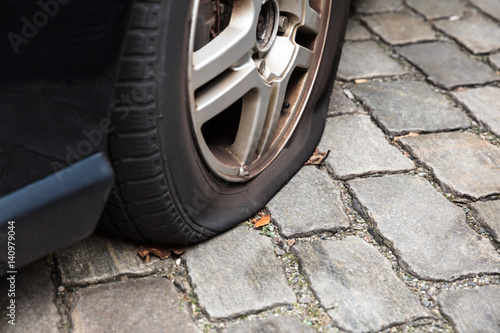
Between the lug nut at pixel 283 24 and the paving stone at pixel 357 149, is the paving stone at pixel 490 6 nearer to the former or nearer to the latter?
the paving stone at pixel 357 149

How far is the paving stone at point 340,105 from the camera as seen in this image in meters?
2.72

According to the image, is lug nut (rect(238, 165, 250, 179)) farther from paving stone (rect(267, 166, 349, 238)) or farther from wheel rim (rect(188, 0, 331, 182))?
paving stone (rect(267, 166, 349, 238))

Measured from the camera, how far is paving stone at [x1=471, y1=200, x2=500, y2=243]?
210 centimetres

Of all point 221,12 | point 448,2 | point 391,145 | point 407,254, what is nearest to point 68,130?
point 221,12

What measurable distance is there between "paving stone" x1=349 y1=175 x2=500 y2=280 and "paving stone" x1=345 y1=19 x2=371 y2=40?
1251mm

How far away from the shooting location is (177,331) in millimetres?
1644

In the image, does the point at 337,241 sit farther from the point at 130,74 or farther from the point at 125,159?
the point at 130,74

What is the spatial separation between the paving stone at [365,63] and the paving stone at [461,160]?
563mm

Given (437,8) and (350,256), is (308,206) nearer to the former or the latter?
(350,256)

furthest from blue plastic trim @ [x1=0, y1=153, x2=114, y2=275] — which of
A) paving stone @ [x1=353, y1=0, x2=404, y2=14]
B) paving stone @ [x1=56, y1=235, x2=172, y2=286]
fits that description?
paving stone @ [x1=353, y1=0, x2=404, y2=14]

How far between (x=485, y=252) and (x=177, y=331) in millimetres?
1000

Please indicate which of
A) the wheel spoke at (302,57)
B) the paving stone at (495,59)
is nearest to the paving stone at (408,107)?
the paving stone at (495,59)

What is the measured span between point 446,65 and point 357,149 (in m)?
0.96

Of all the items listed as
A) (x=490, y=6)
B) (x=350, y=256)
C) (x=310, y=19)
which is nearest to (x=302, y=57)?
(x=310, y=19)
